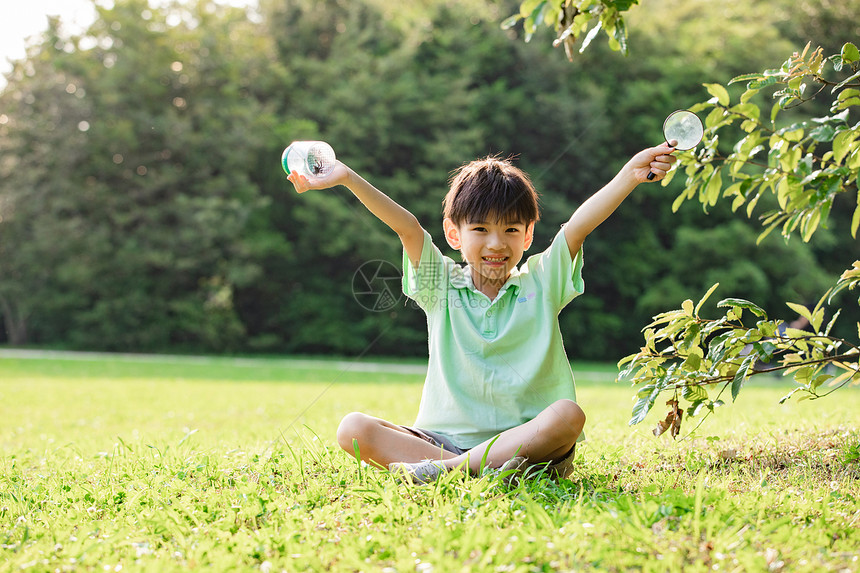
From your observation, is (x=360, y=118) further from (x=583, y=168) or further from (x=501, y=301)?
(x=501, y=301)

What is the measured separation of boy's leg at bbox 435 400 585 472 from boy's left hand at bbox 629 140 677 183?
3.04ft

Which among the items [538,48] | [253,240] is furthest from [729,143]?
[253,240]

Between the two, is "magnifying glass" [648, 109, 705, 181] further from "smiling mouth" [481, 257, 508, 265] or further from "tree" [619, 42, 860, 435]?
"smiling mouth" [481, 257, 508, 265]

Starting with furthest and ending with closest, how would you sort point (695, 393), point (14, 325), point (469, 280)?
point (14, 325)
point (469, 280)
point (695, 393)

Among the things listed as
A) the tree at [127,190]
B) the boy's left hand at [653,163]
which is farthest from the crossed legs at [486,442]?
the tree at [127,190]

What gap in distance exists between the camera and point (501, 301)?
3.13m

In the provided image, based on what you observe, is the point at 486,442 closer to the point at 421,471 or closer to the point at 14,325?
the point at 421,471

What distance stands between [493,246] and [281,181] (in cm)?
1954

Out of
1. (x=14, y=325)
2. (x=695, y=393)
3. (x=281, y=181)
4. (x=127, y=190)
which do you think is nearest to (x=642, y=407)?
(x=695, y=393)

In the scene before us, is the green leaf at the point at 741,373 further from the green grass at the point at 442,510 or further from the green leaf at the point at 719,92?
the green leaf at the point at 719,92

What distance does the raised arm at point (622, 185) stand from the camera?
2.90m

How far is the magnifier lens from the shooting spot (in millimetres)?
2916

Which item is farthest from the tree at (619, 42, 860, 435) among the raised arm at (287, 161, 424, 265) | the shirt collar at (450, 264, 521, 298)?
the raised arm at (287, 161, 424, 265)

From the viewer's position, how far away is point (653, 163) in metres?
2.91
